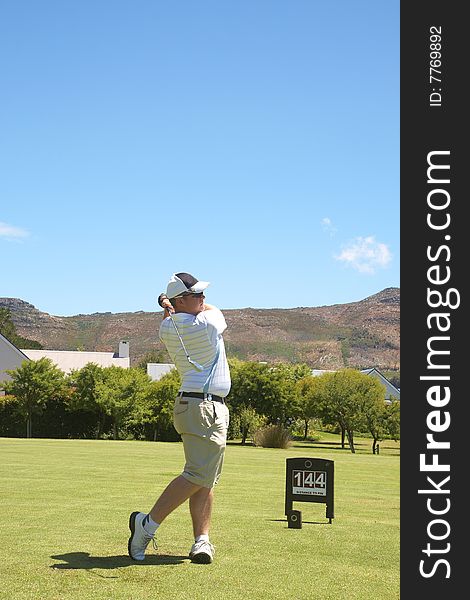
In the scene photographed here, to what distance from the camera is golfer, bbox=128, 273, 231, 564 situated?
6.81 m

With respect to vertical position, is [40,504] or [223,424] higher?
[223,424]

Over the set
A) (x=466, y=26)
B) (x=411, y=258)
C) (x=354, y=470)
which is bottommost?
(x=354, y=470)

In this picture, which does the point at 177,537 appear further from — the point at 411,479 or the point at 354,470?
the point at 354,470

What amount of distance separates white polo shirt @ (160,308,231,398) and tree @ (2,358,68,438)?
44.9 meters

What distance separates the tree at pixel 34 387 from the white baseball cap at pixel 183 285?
4477cm

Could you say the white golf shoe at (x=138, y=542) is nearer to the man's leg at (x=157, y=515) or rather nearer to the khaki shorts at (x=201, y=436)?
the man's leg at (x=157, y=515)

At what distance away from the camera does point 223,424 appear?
6.92 meters

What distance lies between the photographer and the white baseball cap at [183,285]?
7188 millimetres

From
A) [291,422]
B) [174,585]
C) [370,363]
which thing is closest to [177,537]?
[174,585]

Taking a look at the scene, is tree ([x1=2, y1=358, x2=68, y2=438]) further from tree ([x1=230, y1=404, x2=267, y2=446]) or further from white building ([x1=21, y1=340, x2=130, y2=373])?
white building ([x1=21, y1=340, x2=130, y2=373])

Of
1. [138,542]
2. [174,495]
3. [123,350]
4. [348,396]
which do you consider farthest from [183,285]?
[123,350]

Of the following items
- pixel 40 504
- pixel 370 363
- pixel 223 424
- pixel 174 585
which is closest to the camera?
pixel 174 585

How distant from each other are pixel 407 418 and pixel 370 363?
594 ft

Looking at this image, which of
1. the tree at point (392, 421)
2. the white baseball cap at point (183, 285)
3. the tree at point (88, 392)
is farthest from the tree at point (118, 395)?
the white baseball cap at point (183, 285)
